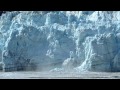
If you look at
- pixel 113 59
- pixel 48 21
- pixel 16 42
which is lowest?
pixel 113 59

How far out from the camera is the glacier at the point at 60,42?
24.5 feet

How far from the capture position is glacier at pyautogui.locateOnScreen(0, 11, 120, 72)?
7.46m

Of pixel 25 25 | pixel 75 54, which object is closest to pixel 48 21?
pixel 25 25

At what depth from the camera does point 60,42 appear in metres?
7.98

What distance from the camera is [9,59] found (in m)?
7.67
